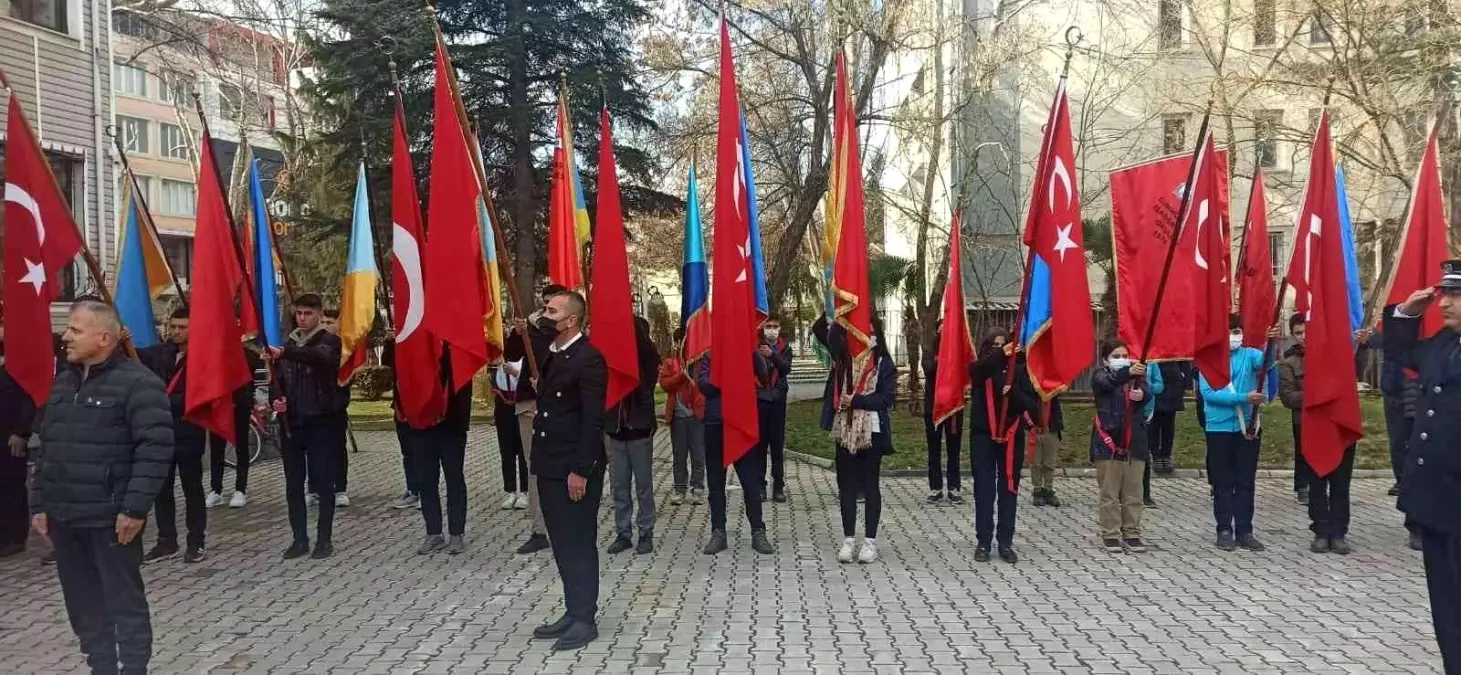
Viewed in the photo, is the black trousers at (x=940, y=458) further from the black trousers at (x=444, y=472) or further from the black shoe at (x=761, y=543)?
the black trousers at (x=444, y=472)

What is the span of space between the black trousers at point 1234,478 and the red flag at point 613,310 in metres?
5.11

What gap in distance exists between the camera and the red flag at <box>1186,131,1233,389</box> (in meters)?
8.04

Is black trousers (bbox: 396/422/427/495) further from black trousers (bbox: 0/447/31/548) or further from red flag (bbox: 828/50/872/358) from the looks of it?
red flag (bbox: 828/50/872/358)

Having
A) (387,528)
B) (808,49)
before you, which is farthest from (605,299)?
(808,49)

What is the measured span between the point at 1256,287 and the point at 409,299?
277 inches

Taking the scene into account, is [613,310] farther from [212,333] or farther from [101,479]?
[101,479]

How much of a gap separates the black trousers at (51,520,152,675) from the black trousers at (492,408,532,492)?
200 inches

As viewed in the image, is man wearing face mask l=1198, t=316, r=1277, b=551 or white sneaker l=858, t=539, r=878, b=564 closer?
white sneaker l=858, t=539, r=878, b=564

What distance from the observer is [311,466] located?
877cm

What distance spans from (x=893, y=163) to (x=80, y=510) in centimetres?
2216

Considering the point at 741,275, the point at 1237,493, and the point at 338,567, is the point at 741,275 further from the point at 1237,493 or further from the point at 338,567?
the point at 1237,493

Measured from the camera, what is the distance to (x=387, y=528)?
1021 centimetres

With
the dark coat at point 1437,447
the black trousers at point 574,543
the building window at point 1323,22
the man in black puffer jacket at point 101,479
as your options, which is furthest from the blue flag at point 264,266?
the building window at point 1323,22

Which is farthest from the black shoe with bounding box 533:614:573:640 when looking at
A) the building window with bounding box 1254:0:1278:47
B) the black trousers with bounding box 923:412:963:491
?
the building window with bounding box 1254:0:1278:47
